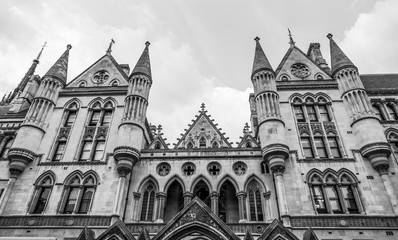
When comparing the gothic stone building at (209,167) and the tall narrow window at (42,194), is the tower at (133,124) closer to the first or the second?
the gothic stone building at (209,167)

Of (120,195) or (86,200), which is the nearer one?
(120,195)

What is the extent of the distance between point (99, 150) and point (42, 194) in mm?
5060

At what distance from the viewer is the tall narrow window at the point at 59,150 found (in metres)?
23.0

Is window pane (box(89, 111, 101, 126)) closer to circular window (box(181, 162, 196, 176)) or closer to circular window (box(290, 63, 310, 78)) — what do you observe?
circular window (box(181, 162, 196, 176))

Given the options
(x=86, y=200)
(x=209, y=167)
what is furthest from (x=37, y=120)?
(x=209, y=167)

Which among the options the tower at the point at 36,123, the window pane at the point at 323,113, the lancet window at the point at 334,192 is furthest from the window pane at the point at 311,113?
the tower at the point at 36,123

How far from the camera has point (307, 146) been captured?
22562mm

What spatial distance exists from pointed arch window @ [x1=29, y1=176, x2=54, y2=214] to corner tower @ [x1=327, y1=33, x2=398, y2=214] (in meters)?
23.2

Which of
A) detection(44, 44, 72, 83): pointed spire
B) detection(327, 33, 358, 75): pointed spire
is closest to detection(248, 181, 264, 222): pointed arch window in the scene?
detection(327, 33, 358, 75): pointed spire

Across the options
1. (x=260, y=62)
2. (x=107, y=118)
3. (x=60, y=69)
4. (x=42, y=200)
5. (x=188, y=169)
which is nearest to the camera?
(x=42, y=200)

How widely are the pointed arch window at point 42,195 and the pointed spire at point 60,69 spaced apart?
10.1 m

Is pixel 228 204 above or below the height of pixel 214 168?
below

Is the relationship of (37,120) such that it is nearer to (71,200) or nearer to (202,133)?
(71,200)

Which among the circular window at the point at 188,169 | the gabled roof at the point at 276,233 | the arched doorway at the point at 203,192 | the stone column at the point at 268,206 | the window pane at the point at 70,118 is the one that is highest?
the window pane at the point at 70,118
